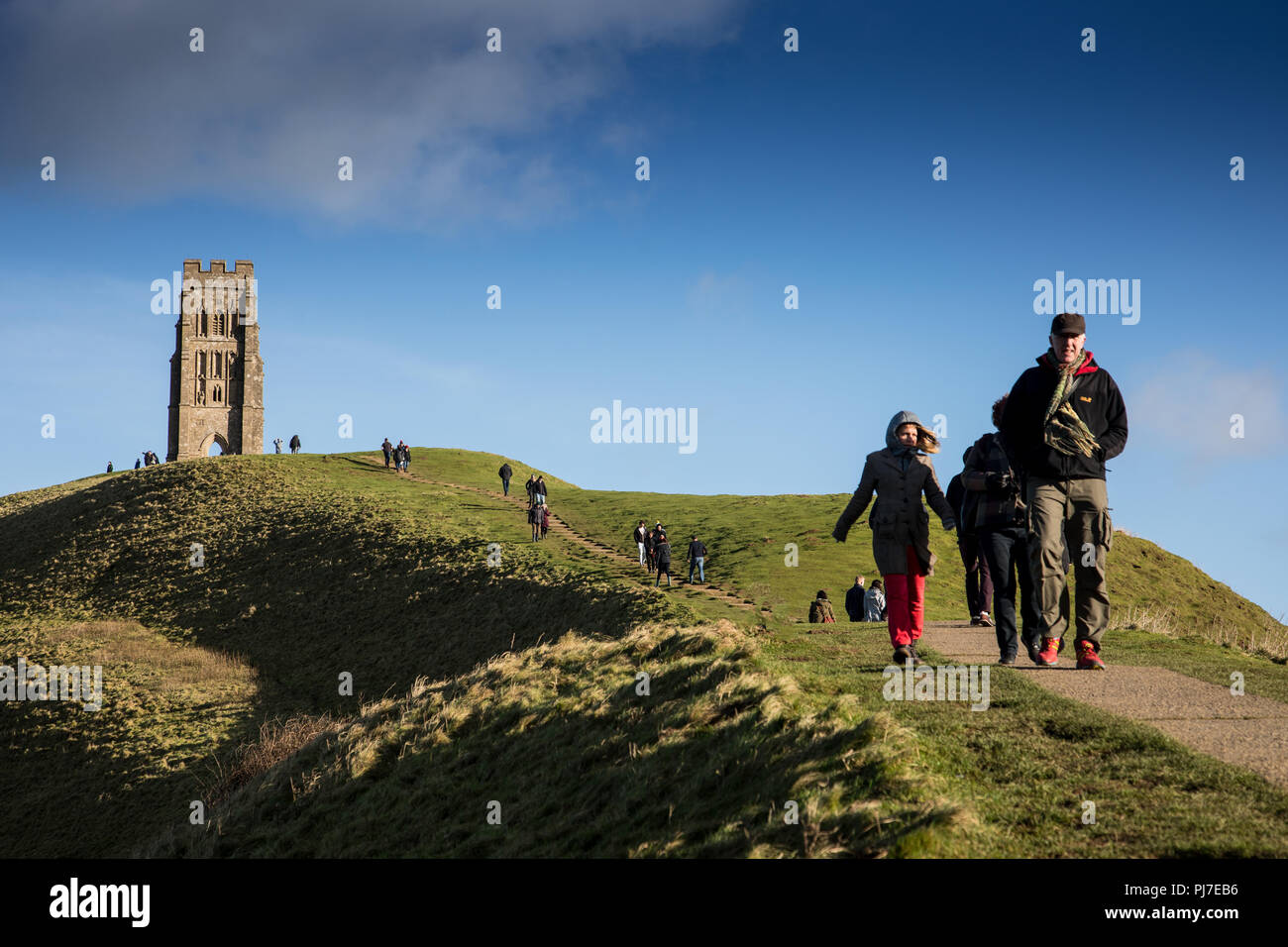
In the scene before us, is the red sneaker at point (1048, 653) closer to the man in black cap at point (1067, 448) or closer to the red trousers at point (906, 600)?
the man in black cap at point (1067, 448)

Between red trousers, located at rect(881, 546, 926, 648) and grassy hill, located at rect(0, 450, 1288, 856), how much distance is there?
23.6 inches

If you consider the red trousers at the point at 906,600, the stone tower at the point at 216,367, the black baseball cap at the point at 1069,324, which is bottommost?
the red trousers at the point at 906,600

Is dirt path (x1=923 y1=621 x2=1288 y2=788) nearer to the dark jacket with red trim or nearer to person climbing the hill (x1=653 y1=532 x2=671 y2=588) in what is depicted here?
the dark jacket with red trim

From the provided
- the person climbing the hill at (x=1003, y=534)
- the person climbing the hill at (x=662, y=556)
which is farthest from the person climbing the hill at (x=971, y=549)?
the person climbing the hill at (x=662, y=556)

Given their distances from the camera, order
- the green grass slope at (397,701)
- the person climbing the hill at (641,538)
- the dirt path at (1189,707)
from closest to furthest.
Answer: the dirt path at (1189,707) → the green grass slope at (397,701) → the person climbing the hill at (641,538)

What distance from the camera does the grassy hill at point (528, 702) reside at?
22.7ft

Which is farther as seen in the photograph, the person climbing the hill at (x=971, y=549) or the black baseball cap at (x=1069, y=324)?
the person climbing the hill at (x=971, y=549)

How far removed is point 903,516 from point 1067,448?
1.76m

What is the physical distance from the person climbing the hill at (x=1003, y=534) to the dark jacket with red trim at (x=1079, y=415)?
1034mm

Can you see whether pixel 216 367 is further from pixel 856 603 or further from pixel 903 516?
pixel 903 516
